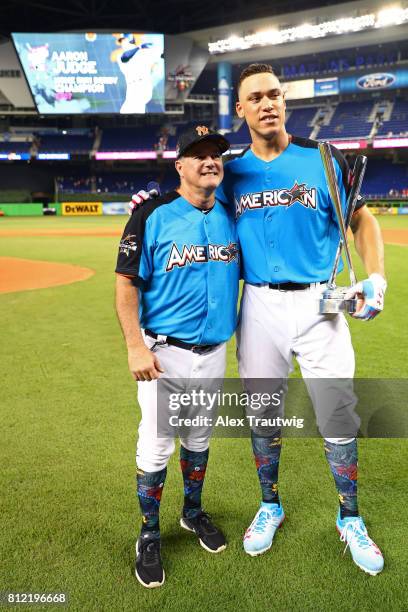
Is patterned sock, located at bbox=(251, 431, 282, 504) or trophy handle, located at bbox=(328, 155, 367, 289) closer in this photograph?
trophy handle, located at bbox=(328, 155, 367, 289)

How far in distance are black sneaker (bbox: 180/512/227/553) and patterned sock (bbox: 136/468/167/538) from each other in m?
0.25

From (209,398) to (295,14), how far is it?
41.1 m

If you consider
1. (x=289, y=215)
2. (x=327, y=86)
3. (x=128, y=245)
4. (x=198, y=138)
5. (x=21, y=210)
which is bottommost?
(x=21, y=210)

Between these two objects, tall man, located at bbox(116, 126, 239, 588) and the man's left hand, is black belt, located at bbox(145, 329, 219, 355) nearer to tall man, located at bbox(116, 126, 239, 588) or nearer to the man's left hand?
tall man, located at bbox(116, 126, 239, 588)

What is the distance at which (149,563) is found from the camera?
238cm

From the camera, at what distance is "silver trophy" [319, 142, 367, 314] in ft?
7.29

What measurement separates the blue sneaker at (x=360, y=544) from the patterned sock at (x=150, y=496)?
3.08 ft

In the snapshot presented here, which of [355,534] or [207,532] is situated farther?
[207,532]

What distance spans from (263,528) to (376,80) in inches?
1732

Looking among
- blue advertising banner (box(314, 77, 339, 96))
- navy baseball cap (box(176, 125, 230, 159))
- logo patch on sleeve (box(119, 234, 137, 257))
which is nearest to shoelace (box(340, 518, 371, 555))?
logo patch on sleeve (box(119, 234, 137, 257))

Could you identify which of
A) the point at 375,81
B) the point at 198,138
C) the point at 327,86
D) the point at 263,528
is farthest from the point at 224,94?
the point at 263,528

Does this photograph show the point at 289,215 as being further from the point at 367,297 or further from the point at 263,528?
the point at 263,528

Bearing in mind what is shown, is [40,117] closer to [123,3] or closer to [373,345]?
[123,3]

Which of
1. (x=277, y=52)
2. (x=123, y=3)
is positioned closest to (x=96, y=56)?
(x=123, y=3)
